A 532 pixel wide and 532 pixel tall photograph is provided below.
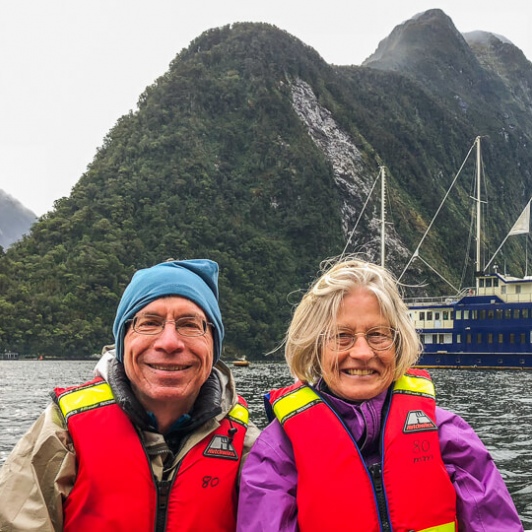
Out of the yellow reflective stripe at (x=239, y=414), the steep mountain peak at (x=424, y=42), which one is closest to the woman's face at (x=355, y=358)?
the yellow reflective stripe at (x=239, y=414)

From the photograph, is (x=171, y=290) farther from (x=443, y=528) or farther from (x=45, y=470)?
(x=443, y=528)

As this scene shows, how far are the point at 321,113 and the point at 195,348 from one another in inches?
4641

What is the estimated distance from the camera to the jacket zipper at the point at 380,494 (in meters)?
2.49

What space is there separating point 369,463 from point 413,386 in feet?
1.25

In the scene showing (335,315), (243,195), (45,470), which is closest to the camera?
(45,470)

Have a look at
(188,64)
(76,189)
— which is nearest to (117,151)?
(76,189)

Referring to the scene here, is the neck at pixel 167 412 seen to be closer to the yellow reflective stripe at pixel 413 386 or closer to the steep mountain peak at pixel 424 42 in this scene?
Answer: the yellow reflective stripe at pixel 413 386

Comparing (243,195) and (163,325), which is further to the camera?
(243,195)

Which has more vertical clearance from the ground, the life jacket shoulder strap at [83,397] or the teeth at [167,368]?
the teeth at [167,368]

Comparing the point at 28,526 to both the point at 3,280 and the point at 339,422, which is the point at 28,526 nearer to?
the point at 339,422

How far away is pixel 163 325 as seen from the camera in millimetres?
2723

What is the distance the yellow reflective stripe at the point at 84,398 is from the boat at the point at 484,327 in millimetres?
40337

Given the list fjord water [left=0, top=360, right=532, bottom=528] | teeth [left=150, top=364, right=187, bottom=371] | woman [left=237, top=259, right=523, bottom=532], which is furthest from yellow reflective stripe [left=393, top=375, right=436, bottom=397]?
fjord water [left=0, top=360, right=532, bottom=528]

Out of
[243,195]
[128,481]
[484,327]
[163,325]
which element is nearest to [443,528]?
[128,481]
